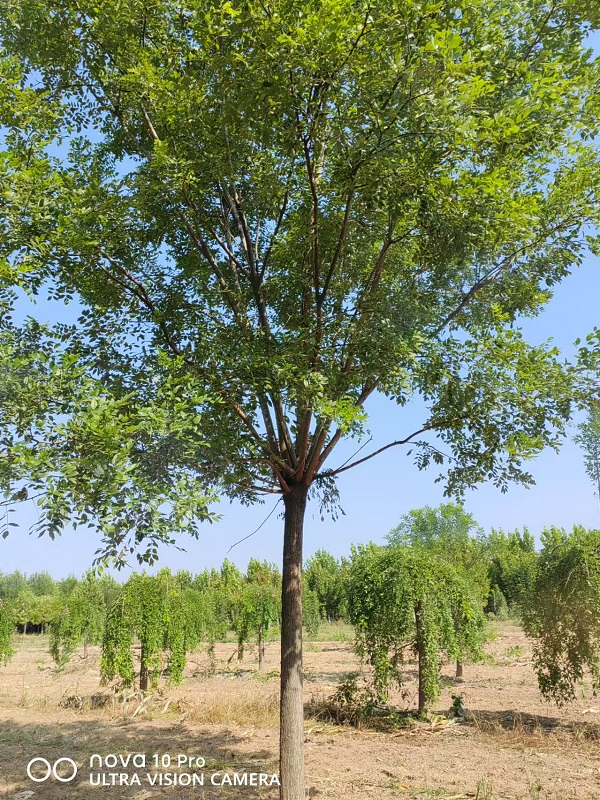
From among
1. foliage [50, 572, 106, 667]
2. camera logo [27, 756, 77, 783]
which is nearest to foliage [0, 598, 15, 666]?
foliage [50, 572, 106, 667]

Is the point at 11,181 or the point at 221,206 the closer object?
the point at 11,181

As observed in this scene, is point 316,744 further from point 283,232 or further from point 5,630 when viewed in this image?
point 5,630

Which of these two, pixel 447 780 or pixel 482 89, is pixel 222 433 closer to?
pixel 482 89

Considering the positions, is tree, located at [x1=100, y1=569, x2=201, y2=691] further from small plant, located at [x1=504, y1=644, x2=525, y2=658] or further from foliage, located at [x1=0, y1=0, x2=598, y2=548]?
small plant, located at [x1=504, y1=644, x2=525, y2=658]

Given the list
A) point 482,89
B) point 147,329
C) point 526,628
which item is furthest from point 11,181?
point 526,628

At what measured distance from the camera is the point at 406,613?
408 inches

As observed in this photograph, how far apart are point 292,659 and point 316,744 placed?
4.32 m

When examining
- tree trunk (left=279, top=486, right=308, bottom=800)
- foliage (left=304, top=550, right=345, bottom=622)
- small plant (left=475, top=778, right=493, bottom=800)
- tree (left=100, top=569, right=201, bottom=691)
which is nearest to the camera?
tree trunk (left=279, top=486, right=308, bottom=800)

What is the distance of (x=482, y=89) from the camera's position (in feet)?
13.6

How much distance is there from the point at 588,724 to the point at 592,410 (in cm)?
686

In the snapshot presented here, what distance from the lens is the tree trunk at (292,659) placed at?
5.38 metres

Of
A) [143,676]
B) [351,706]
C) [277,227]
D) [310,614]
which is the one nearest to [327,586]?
[310,614]

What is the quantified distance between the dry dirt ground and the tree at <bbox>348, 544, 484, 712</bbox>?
1.98 feet

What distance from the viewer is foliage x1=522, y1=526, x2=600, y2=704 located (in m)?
9.50
